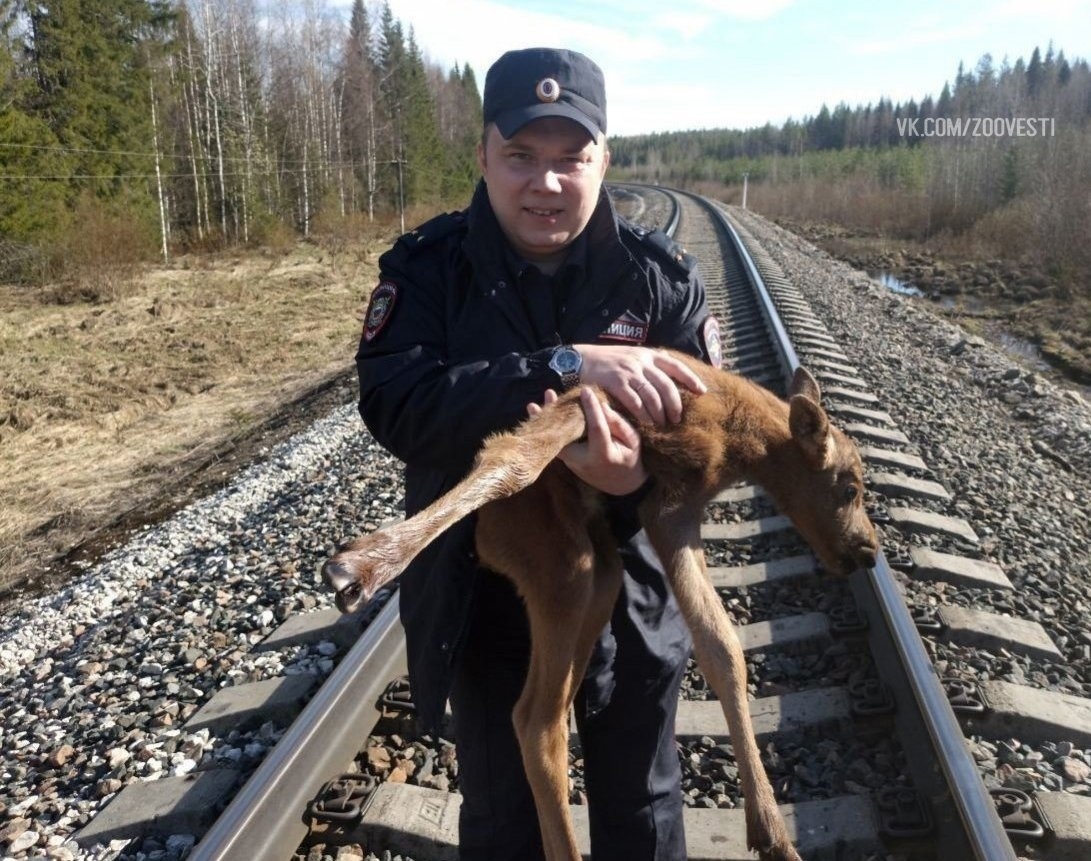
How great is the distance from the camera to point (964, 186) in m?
41.6

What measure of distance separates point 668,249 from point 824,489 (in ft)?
2.96

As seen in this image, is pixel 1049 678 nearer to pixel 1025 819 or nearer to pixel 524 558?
pixel 1025 819

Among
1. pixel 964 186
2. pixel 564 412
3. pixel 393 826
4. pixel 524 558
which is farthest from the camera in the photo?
pixel 964 186

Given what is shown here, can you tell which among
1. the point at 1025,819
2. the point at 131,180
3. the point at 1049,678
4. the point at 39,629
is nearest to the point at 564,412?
the point at 1025,819

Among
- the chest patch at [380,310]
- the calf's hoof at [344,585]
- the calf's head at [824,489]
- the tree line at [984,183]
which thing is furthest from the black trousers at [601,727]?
the tree line at [984,183]

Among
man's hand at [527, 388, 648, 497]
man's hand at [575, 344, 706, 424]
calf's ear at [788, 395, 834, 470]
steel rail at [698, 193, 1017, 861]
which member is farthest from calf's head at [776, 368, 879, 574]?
steel rail at [698, 193, 1017, 861]

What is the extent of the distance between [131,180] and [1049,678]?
29.6m

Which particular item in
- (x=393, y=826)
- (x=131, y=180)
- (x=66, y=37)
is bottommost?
(x=393, y=826)

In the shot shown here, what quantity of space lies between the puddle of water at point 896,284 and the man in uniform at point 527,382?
73.1ft

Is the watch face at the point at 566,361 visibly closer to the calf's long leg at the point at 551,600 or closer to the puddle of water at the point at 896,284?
the calf's long leg at the point at 551,600

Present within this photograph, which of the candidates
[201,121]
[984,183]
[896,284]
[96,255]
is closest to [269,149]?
[201,121]

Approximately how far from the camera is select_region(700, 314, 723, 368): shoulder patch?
2.71 metres

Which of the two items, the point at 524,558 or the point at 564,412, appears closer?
the point at 564,412

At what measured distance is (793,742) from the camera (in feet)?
11.3
